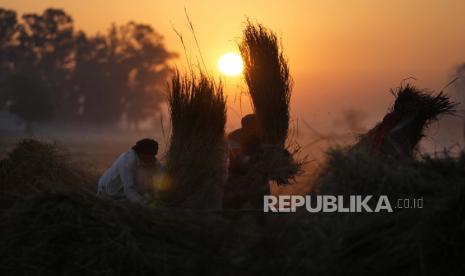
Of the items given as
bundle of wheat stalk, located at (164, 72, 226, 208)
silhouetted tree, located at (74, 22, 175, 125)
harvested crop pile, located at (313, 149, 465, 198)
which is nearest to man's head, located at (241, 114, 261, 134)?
bundle of wheat stalk, located at (164, 72, 226, 208)

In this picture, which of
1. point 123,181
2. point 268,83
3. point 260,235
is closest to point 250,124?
point 268,83

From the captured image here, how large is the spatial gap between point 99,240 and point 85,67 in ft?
228

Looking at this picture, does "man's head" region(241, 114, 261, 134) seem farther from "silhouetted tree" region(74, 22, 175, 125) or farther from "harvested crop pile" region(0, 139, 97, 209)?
"silhouetted tree" region(74, 22, 175, 125)

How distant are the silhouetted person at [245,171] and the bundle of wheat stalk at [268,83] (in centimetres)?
19

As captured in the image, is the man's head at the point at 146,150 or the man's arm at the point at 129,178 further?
the man's head at the point at 146,150

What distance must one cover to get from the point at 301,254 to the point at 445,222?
0.78m

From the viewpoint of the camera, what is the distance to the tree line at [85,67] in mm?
68312

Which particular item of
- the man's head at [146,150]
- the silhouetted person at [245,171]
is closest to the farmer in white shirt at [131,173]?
the man's head at [146,150]

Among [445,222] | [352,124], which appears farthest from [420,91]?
[445,222]

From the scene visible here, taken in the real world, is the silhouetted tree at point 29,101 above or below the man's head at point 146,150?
above

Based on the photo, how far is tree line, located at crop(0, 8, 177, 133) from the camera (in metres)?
68.3

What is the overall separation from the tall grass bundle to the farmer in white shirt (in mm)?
1263

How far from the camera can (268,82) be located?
7273 mm

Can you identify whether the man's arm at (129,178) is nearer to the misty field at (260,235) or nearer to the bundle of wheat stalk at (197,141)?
the bundle of wheat stalk at (197,141)
